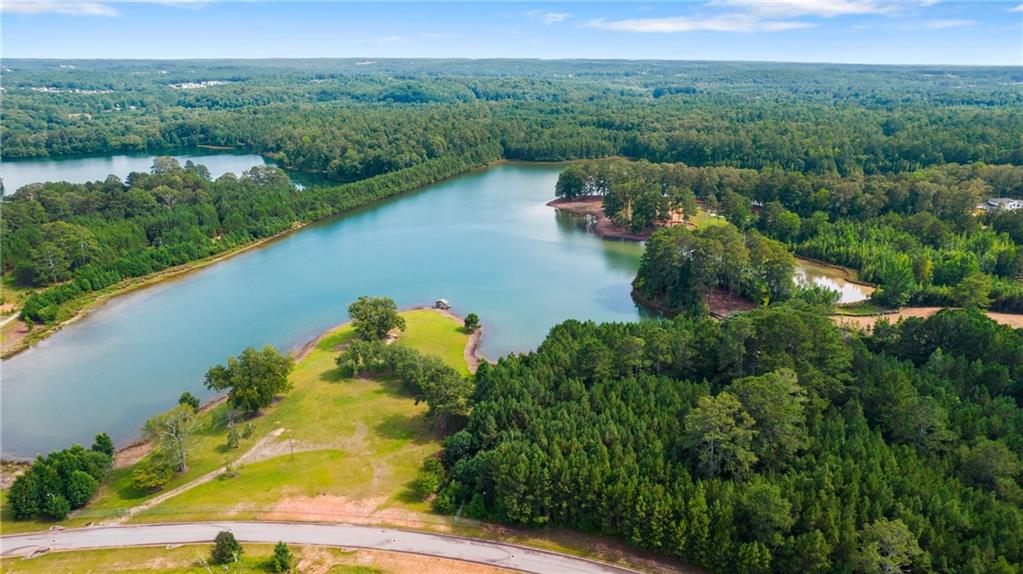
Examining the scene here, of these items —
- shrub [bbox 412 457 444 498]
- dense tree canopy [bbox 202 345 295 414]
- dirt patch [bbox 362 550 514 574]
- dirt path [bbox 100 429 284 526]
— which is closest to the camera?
dirt patch [bbox 362 550 514 574]

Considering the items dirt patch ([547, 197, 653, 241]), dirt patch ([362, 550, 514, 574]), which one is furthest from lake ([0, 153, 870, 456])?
dirt patch ([362, 550, 514, 574])

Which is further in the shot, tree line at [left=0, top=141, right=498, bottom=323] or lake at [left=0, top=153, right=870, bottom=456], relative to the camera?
tree line at [left=0, top=141, right=498, bottom=323]

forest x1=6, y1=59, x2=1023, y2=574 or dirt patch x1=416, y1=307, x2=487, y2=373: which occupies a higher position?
forest x1=6, y1=59, x2=1023, y2=574

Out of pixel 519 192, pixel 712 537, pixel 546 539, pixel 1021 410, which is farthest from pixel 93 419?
pixel 519 192

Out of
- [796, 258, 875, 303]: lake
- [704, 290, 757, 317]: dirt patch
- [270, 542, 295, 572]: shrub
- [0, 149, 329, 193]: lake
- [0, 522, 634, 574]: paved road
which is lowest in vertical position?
[0, 522, 634, 574]: paved road

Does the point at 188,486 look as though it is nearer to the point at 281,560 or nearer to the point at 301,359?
the point at 281,560

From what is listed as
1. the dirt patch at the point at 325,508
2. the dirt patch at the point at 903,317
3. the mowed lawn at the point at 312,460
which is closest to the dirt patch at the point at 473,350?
the mowed lawn at the point at 312,460

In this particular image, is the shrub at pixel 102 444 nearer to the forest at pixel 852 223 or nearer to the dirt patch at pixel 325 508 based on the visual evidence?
the dirt patch at pixel 325 508

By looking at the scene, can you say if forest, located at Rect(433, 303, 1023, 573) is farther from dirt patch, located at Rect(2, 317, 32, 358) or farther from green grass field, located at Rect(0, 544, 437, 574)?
dirt patch, located at Rect(2, 317, 32, 358)
